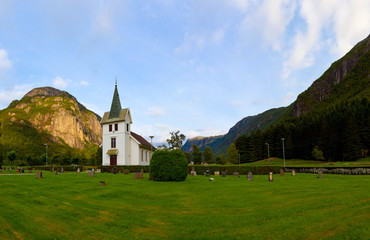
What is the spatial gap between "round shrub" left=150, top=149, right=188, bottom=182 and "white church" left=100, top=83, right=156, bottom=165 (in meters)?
30.6

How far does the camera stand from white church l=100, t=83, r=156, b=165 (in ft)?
183

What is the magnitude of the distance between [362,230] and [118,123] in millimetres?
54714

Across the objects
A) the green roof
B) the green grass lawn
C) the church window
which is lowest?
the green grass lawn

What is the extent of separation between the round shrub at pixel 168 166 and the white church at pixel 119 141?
30619 millimetres

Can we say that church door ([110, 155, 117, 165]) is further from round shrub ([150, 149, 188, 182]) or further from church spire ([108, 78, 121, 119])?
round shrub ([150, 149, 188, 182])

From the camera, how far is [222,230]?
867 centimetres

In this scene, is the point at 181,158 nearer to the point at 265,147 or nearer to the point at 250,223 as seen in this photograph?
the point at 250,223

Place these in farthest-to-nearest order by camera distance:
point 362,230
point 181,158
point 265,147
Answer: point 265,147 < point 181,158 < point 362,230

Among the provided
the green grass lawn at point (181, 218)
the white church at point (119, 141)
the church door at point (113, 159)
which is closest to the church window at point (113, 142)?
the white church at point (119, 141)

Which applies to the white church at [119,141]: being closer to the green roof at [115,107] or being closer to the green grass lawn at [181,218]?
the green roof at [115,107]

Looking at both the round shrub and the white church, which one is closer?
the round shrub

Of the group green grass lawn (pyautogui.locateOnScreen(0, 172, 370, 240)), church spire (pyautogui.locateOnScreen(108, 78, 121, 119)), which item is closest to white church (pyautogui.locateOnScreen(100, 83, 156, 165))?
church spire (pyautogui.locateOnScreen(108, 78, 121, 119))

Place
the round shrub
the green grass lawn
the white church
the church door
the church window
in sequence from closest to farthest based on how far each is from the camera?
the green grass lawn
the round shrub
the white church
the church door
the church window

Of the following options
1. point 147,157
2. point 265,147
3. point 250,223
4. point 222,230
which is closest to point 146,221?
point 222,230
